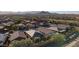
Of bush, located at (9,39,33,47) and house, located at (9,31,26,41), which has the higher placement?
house, located at (9,31,26,41)

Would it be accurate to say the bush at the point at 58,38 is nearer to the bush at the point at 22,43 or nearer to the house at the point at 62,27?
the house at the point at 62,27

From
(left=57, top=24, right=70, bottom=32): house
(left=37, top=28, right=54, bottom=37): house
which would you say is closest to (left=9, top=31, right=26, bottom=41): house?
(left=37, top=28, right=54, bottom=37): house

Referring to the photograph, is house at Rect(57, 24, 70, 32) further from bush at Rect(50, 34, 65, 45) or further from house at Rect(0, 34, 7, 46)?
house at Rect(0, 34, 7, 46)

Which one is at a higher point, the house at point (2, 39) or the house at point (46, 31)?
the house at point (46, 31)

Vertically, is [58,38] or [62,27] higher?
[62,27]

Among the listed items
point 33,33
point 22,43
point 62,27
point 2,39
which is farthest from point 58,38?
point 2,39

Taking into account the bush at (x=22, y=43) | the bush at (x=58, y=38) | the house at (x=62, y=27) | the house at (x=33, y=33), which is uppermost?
the house at (x=62, y=27)

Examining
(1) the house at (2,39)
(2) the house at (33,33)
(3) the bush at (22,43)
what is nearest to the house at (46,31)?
(2) the house at (33,33)

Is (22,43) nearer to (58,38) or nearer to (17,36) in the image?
(17,36)

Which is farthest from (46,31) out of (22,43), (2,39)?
(2,39)

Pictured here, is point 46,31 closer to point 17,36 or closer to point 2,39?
point 17,36

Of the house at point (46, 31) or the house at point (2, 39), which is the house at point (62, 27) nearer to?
the house at point (46, 31)

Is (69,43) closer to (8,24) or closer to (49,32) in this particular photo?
(49,32)
